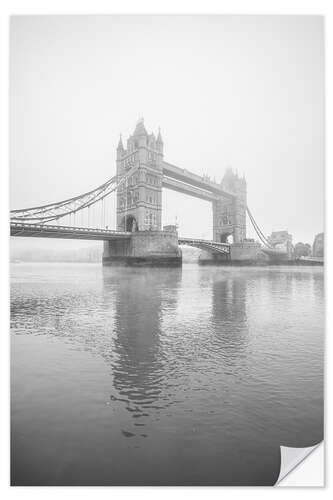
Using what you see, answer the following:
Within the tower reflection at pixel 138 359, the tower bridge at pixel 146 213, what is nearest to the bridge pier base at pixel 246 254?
the tower bridge at pixel 146 213

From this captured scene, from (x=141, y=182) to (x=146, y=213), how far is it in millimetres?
3681

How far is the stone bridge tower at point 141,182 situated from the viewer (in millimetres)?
31969

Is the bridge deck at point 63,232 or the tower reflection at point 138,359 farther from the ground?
the bridge deck at point 63,232

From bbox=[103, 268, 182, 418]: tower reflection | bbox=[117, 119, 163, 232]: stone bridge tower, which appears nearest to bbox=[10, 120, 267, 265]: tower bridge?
bbox=[117, 119, 163, 232]: stone bridge tower

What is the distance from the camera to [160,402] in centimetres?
276

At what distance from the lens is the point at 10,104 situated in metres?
4.59

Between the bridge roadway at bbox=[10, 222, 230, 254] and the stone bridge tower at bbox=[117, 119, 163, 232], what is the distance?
15.3 feet

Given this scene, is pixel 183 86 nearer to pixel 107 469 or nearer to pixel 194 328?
pixel 194 328

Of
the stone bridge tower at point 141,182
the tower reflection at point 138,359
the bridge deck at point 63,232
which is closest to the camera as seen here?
the tower reflection at point 138,359

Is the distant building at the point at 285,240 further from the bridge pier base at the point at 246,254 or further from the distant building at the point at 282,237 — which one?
the bridge pier base at the point at 246,254

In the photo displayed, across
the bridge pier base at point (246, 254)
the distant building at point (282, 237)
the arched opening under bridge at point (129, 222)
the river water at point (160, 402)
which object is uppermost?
the arched opening under bridge at point (129, 222)
